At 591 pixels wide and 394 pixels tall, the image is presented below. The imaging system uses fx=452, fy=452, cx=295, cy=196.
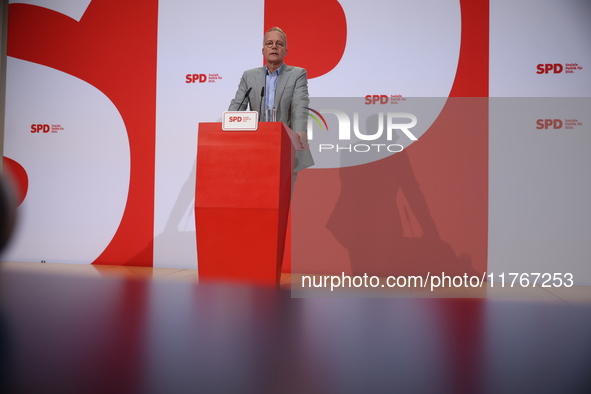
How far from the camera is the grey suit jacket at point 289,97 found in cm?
267

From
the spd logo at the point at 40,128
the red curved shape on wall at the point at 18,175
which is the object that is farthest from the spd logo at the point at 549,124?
the red curved shape on wall at the point at 18,175

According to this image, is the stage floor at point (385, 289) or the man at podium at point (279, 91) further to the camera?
the man at podium at point (279, 91)

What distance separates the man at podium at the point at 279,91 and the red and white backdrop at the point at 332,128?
409 mm

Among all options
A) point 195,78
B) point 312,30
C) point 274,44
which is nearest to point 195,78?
point 195,78

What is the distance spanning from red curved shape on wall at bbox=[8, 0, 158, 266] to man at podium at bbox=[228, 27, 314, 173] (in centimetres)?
127

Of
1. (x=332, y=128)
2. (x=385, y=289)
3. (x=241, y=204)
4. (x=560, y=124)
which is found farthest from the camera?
(x=332, y=128)

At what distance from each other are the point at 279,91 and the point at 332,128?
754 millimetres

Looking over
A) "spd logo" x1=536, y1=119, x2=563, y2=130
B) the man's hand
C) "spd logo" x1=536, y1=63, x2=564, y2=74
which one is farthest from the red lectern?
"spd logo" x1=536, y1=63, x2=564, y2=74

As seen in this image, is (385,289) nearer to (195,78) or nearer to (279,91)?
(279,91)

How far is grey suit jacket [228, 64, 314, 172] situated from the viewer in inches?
105

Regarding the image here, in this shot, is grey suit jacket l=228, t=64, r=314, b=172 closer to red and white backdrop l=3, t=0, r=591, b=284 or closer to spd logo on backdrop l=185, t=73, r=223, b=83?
red and white backdrop l=3, t=0, r=591, b=284

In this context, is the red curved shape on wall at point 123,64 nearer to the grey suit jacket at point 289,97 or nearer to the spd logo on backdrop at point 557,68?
the grey suit jacket at point 289,97

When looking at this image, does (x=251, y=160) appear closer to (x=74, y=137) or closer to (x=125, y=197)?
(x=125, y=197)

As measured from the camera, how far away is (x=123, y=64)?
148 inches
